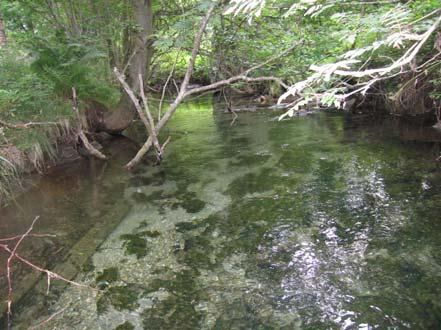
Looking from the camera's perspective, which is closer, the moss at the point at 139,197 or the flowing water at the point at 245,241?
the flowing water at the point at 245,241

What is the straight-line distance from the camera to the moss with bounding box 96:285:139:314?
11.8 feet

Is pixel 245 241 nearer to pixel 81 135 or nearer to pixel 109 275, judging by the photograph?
pixel 109 275

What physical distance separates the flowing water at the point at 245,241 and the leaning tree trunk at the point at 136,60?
196cm

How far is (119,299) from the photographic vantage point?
3.70 meters

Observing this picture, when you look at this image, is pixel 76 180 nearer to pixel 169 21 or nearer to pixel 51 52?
pixel 51 52

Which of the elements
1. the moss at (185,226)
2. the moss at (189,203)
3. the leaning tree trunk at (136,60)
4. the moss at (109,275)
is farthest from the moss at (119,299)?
the leaning tree trunk at (136,60)

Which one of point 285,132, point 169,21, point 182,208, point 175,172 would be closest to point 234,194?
point 182,208

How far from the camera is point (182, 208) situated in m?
5.86

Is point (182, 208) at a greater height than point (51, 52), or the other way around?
point (51, 52)

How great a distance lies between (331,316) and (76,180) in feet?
18.4

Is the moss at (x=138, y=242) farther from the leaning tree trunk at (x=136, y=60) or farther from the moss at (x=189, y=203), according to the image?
the leaning tree trunk at (x=136, y=60)

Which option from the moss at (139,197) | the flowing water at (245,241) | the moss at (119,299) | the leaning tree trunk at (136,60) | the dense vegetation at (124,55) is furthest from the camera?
the leaning tree trunk at (136,60)

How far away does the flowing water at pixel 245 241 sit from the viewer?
3422 mm

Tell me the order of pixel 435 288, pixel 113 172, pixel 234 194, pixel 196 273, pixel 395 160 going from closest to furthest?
pixel 435 288
pixel 196 273
pixel 234 194
pixel 395 160
pixel 113 172
